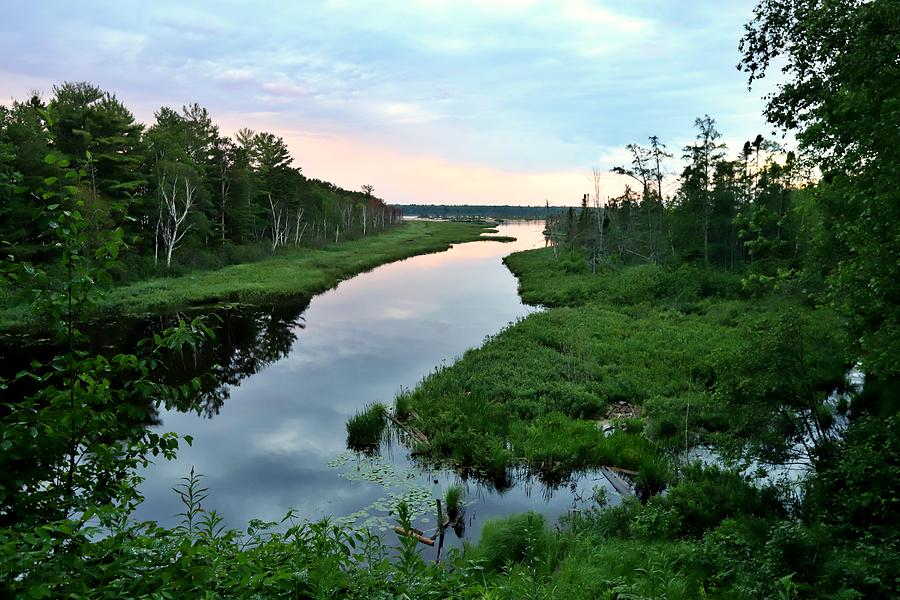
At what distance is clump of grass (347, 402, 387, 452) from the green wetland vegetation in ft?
0.42

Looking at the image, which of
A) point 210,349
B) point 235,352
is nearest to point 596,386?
point 235,352

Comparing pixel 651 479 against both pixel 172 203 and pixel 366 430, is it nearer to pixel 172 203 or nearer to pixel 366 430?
pixel 366 430

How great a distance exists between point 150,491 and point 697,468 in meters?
12.8

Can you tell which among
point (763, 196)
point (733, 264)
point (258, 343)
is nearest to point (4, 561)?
point (258, 343)

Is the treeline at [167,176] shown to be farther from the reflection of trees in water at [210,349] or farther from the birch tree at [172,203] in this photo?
the reflection of trees in water at [210,349]

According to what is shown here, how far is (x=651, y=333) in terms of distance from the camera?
2595 cm

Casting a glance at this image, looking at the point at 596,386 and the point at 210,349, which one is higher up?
the point at 596,386

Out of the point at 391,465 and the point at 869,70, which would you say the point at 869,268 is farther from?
the point at 391,465

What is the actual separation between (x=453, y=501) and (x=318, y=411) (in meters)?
8.19

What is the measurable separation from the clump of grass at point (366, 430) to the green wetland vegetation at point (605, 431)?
127 millimetres

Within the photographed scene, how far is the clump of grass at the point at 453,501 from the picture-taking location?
1143cm

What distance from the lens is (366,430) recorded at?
1569cm

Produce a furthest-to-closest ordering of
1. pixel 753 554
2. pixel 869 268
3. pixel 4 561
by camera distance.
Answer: pixel 869 268, pixel 753 554, pixel 4 561

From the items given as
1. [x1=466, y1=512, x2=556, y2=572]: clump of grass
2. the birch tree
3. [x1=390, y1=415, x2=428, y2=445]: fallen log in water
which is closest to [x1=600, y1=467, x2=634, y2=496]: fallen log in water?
[x1=466, y1=512, x2=556, y2=572]: clump of grass
